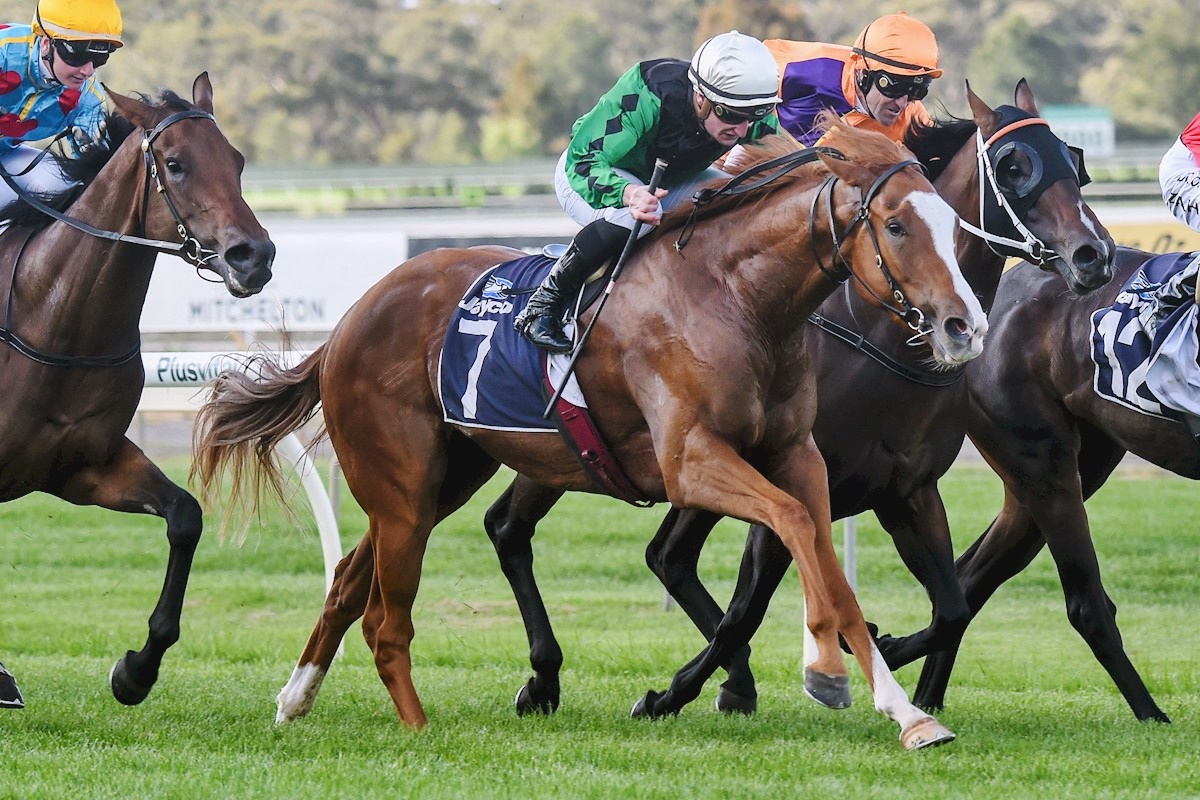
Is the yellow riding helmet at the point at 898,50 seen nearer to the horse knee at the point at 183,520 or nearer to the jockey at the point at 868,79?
the jockey at the point at 868,79

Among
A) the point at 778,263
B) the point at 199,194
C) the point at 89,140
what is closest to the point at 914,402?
the point at 778,263

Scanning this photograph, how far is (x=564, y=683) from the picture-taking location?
21.7 ft

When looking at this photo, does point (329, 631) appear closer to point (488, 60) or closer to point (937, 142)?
point (937, 142)

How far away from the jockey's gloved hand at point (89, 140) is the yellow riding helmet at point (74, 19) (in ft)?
1.00

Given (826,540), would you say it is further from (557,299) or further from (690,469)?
(557,299)

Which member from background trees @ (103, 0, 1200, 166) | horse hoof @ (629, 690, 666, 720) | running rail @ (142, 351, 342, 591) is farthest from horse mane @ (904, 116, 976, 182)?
background trees @ (103, 0, 1200, 166)

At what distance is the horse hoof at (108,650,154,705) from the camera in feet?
18.1

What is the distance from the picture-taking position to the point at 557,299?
521cm

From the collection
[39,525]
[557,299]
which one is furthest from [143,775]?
[39,525]

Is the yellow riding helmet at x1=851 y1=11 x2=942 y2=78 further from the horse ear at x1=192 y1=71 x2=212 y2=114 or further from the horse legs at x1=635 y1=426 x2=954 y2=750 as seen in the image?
the horse ear at x1=192 y1=71 x2=212 y2=114

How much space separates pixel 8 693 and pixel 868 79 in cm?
344

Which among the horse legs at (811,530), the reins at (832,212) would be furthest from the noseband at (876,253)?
the horse legs at (811,530)

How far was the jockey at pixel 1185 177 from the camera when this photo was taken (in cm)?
592

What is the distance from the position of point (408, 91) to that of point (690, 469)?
164ft
